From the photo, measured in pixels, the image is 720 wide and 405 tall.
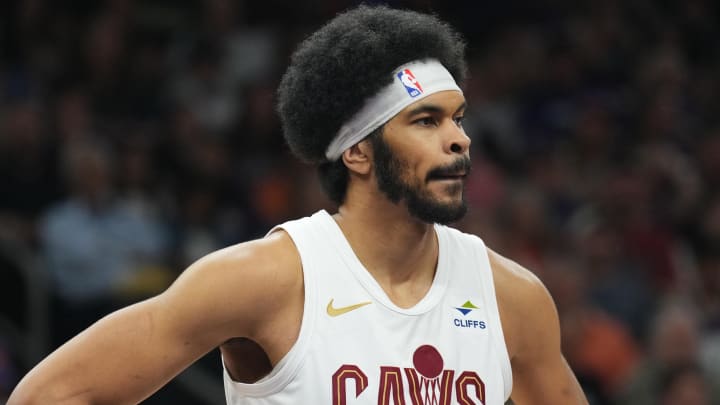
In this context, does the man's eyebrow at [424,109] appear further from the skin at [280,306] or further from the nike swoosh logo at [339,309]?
the nike swoosh logo at [339,309]

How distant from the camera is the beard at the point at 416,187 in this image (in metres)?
3.56

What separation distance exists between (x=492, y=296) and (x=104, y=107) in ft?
17.5

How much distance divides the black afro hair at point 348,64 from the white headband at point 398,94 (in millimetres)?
21

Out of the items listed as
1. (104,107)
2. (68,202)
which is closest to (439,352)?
(68,202)

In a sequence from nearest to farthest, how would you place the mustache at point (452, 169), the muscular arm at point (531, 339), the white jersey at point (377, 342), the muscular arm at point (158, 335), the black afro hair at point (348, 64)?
1. the muscular arm at point (158, 335)
2. the white jersey at point (377, 342)
3. the mustache at point (452, 169)
4. the black afro hair at point (348, 64)
5. the muscular arm at point (531, 339)

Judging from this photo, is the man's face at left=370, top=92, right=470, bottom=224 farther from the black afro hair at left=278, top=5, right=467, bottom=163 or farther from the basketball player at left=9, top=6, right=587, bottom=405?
the black afro hair at left=278, top=5, right=467, bottom=163

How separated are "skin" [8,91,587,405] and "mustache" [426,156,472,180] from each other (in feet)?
0.05

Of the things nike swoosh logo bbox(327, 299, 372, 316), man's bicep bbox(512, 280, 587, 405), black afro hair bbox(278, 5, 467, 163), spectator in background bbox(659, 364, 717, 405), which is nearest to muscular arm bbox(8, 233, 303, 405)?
nike swoosh logo bbox(327, 299, 372, 316)

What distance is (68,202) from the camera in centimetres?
755

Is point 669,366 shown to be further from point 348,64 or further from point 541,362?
point 348,64

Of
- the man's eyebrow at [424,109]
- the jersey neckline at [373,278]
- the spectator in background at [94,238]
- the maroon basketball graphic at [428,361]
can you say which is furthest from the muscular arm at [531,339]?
the spectator in background at [94,238]

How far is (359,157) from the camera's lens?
369cm

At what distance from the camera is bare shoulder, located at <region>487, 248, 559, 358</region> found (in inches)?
147

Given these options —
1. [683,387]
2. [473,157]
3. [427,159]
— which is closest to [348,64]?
[427,159]
